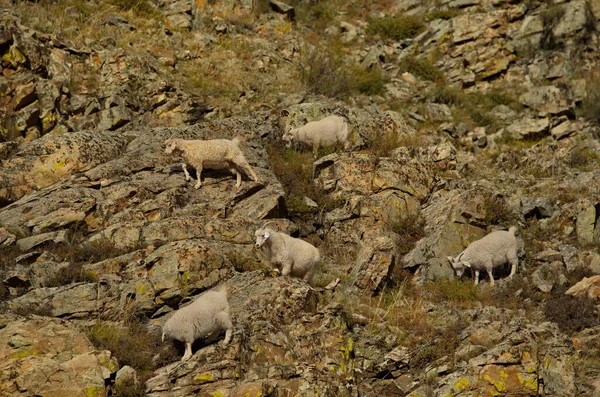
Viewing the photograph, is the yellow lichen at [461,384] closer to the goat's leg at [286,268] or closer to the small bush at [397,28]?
the goat's leg at [286,268]

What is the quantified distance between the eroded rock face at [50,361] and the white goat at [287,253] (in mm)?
3742

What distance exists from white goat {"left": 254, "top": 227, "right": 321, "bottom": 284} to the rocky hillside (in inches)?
14.1

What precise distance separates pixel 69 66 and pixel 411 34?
1379 cm

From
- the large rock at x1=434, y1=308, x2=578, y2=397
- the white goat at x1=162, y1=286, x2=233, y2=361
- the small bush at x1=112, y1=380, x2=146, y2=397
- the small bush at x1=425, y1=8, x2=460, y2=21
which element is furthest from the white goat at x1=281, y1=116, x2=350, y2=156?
the small bush at x1=425, y1=8, x2=460, y2=21

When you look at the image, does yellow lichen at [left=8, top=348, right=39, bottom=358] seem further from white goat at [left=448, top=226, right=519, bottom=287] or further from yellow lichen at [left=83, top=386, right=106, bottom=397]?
white goat at [left=448, top=226, right=519, bottom=287]

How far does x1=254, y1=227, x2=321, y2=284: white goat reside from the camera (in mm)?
15055

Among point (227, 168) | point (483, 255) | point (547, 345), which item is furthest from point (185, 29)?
point (547, 345)

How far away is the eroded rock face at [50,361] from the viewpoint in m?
11.8

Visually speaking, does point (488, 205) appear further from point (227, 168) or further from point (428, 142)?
point (227, 168)

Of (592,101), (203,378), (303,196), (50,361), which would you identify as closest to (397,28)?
(592,101)

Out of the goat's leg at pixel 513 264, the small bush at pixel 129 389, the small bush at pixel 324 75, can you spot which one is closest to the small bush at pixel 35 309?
the small bush at pixel 129 389

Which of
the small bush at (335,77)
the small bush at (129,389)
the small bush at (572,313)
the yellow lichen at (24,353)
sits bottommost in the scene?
the small bush at (572,313)

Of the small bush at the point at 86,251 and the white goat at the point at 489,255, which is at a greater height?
the small bush at the point at 86,251

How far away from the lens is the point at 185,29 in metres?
28.0
